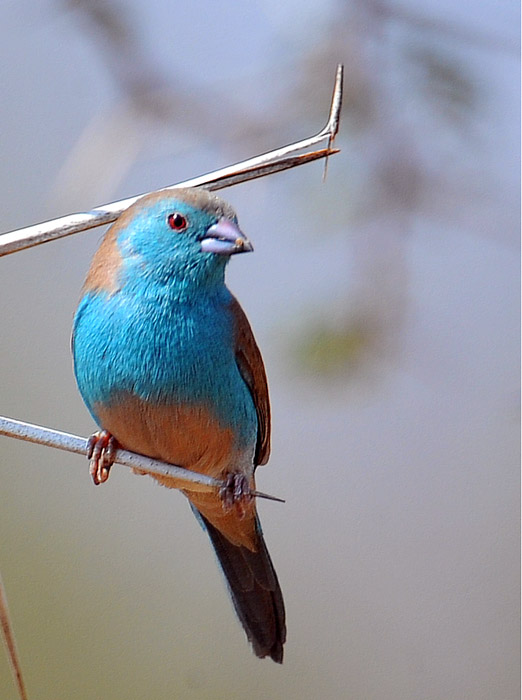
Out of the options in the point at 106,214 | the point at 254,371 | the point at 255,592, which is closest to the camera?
the point at 106,214

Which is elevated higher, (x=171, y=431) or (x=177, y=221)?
(x=177, y=221)

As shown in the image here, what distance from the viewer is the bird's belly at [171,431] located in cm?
118

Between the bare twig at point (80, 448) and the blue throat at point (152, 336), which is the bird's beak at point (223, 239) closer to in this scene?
the blue throat at point (152, 336)

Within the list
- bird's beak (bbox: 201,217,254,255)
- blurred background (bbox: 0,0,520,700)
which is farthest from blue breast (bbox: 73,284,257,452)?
blurred background (bbox: 0,0,520,700)

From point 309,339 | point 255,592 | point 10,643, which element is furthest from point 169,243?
point 309,339

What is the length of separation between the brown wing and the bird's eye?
0.18 metres

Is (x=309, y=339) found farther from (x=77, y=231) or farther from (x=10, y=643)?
(x=10, y=643)

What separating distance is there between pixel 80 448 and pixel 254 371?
0.36 meters

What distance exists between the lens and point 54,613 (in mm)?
1863

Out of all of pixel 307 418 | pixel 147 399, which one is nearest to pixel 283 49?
pixel 307 418

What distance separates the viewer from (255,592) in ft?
4.76

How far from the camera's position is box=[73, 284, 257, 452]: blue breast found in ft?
3.82

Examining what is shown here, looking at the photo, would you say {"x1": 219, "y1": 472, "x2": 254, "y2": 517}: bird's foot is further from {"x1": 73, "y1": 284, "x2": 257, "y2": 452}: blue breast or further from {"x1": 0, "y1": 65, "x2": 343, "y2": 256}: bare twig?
{"x1": 0, "y1": 65, "x2": 343, "y2": 256}: bare twig

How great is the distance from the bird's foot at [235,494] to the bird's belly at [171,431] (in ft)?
0.10
